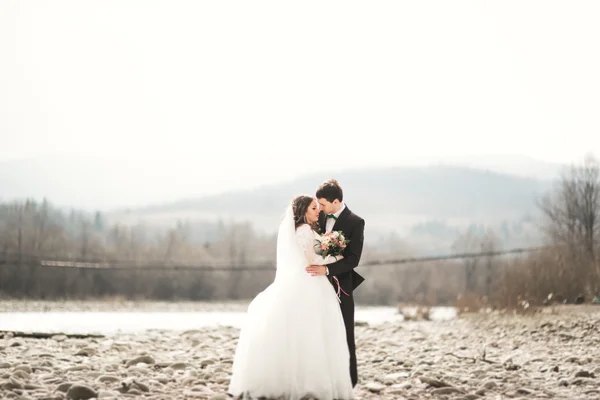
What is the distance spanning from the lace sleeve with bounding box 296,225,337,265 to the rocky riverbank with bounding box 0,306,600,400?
1609 millimetres

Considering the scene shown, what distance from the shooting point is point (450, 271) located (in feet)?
184

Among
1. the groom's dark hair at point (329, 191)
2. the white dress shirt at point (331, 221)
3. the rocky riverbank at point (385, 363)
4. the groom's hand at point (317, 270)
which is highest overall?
the groom's dark hair at point (329, 191)

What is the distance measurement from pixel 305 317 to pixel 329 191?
123 centimetres

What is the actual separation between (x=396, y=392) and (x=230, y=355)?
3.84 metres

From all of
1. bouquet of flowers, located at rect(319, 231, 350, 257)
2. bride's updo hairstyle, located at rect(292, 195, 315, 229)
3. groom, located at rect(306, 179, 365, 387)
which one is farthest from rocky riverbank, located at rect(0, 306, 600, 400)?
bride's updo hairstyle, located at rect(292, 195, 315, 229)

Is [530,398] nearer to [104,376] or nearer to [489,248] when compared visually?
[104,376]

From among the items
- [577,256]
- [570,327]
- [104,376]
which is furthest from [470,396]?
[577,256]

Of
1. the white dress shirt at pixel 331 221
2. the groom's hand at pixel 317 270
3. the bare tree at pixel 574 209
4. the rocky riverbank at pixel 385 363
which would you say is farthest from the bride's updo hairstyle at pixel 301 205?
the bare tree at pixel 574 209

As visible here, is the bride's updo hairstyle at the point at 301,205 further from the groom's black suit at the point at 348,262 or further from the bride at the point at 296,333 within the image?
the groom's black suit at the point at 348,262

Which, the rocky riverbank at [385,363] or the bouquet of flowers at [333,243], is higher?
the bouquet of flowers at [333,243]

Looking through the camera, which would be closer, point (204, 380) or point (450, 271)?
point (204, 380)

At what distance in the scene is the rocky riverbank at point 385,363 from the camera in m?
8.45

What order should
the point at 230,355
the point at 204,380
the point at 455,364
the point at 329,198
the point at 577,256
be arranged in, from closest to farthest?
the point at 329,198 → the point at 204,380 → the point at 455,364 → the point at 230,355 → the point at 577,256

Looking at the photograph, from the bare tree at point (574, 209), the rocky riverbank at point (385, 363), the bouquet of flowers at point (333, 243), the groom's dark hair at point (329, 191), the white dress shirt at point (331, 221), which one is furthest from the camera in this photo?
the bare tree at point (574, 209)
